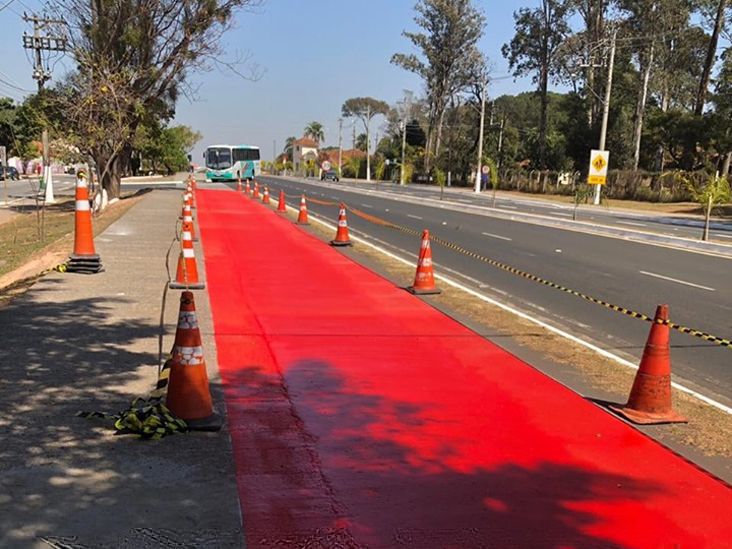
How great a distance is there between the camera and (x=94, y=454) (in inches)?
144

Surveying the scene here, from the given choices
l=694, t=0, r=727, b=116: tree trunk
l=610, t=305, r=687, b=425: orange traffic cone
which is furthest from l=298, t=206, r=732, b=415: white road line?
l=694, t=0, r=727, b=116: tree trunk

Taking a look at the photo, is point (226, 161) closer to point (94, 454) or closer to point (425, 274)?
point (425, 274)

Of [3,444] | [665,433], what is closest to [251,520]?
[3,444]

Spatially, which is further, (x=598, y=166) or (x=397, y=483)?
(x=598, y=166)

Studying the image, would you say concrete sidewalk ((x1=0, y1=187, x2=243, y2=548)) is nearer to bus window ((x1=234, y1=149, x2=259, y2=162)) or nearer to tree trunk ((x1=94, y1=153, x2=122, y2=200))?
tree trunk ((x1=94, y1=153, x2=122, y2=200))

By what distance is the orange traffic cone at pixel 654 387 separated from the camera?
478cm

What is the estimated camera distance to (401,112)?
346ft

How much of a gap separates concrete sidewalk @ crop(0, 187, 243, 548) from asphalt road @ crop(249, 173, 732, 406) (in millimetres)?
4325

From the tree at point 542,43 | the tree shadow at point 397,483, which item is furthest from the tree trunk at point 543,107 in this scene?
the tree shadow at point 397,483

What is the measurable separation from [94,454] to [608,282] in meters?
9.64

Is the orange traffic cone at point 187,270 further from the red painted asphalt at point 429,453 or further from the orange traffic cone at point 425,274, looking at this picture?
the orange traffic cone at point 425,274

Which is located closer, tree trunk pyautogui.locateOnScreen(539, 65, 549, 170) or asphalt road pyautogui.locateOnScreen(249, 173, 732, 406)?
asphalt road pyautogui.locateOnScreen(249, 173, 732, 406)

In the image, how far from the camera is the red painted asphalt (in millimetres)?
3197

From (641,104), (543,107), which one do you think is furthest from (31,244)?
(543,107)
